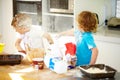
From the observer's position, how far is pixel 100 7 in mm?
3797

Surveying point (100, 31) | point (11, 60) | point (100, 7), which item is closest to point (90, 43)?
point (11, 60)

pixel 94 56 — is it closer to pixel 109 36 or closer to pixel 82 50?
pixel 82 50

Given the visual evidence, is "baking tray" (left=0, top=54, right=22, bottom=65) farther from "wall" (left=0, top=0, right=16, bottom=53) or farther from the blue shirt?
"wall" (left=0, top=0, right=16, bottom=53)

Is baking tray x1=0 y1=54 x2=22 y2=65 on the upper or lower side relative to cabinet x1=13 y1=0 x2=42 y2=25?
lower

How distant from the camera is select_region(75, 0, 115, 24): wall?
349cm

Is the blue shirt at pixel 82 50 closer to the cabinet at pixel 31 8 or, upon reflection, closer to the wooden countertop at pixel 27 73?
the wooden countertop at pixel 27 73

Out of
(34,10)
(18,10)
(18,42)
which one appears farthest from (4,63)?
(18,10)

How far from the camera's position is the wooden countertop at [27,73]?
192 cm

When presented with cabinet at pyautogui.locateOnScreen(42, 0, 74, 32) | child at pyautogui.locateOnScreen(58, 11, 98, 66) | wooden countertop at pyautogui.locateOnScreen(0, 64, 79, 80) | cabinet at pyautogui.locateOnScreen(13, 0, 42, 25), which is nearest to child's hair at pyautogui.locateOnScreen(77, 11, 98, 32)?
child at pyautogui.locateOnScreen(58, 11, 98, 66)

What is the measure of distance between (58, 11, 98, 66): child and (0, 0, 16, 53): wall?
242cm

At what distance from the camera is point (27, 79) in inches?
74.1

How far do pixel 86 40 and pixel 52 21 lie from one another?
166 centimetres

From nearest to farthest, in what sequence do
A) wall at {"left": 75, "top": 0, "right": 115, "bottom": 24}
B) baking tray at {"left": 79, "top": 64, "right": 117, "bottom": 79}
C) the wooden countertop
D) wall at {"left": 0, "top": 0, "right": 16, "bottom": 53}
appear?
baking tray at {"left": 79, "top": 64, "right": 117, "bottom": 79} < the wooden countertop < wall at {"left": 75, "top": 0, "right": 115, "bottom": 24} < wall at {"left": 0, "top": 0, "right": 16, "bottom": 53}

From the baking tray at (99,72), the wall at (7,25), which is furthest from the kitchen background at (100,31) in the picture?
the baking tray at (99,72)
